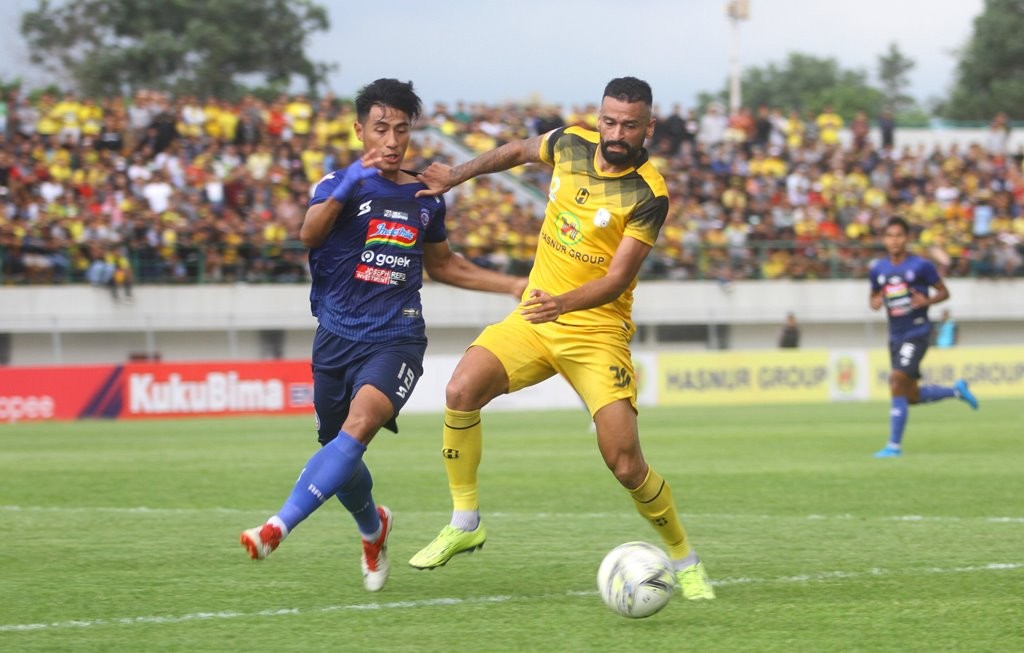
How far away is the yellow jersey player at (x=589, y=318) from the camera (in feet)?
21.7

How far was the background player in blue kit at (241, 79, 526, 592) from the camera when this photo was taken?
21.4ft

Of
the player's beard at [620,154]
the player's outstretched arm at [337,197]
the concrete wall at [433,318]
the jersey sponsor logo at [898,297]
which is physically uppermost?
the player's beard at [620,154]

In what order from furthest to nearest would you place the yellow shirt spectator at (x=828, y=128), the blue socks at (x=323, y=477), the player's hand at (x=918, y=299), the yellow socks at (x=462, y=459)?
the yellow shirt spectator at (x=828, y=128) → the player's hand at (x=918, y=299) → the yellow socks at (x=462, y=459) → the blue socks at (x=323, y=477)

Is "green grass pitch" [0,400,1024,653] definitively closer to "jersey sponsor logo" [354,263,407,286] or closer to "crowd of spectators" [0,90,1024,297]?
"jersey sponsor logo" [354,263,407,286]

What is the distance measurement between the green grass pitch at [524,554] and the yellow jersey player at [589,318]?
1.55ft

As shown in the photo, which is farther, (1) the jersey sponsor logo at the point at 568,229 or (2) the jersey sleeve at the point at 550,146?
(2) the jersey sleeve at the point at 550,146

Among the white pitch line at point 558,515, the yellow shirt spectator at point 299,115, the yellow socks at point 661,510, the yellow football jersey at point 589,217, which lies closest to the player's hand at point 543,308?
the yellow football jersey at point 589,217

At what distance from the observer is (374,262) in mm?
6770

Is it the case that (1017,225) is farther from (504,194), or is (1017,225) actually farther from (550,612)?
(550,612)

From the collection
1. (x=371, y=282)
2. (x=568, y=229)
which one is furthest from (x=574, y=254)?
(x=371, y=282)

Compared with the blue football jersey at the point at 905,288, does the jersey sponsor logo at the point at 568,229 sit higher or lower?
higher

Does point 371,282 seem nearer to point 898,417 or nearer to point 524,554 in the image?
point 524,554

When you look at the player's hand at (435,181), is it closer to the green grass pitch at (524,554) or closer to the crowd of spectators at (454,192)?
the green grass pitch at (524,554)

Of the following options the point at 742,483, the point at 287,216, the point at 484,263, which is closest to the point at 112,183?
the point at 287,216
